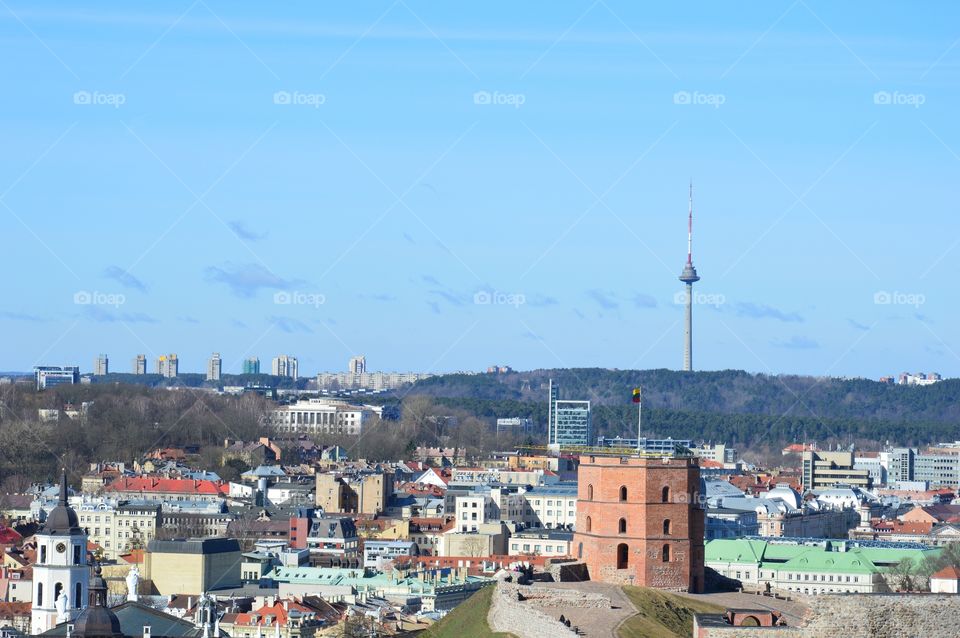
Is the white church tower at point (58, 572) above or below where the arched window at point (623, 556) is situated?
below

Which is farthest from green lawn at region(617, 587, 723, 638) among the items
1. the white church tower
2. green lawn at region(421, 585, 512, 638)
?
the white church tower

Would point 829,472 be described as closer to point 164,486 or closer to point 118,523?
point 164,486

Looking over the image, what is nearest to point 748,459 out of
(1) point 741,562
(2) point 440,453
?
(2) point 440,453

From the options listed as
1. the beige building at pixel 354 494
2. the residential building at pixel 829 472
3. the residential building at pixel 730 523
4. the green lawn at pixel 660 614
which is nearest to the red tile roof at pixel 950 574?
the green lawn at pixel 660 614

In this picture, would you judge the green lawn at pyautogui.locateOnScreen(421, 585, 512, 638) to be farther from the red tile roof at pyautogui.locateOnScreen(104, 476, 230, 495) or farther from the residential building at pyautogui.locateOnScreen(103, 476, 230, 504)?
the red tile roof at pyautogui.locateOnScreen(104, 476, 230, 495)

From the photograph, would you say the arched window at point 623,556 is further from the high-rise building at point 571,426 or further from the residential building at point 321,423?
the high-rise building at point 571,426

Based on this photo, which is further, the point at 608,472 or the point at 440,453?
the point at 440,453

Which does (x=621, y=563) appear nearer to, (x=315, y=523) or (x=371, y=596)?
(x=371, y=596)
